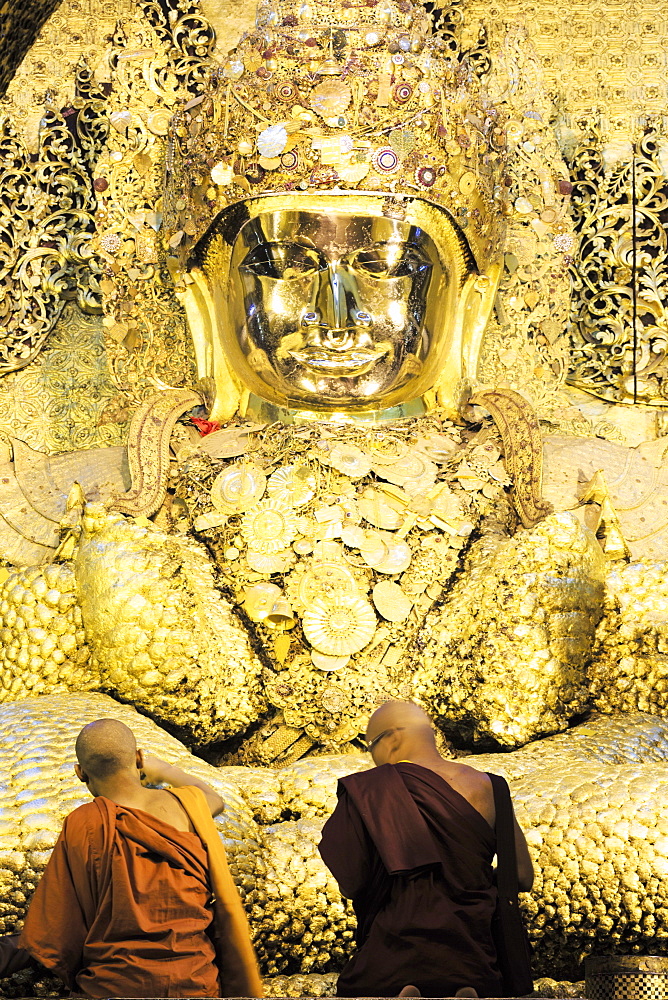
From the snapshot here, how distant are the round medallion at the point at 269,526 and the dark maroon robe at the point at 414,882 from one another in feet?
7.44

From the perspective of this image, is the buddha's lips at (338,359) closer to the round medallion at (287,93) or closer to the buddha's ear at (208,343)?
the buddha's ear at (208,343)

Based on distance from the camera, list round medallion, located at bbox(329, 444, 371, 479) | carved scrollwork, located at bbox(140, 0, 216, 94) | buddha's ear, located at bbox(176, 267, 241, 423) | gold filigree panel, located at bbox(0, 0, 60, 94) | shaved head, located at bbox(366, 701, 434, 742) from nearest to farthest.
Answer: shaved head, located at bbox(366, 701, 434, 742), gold filigree panel, located at bbox(0, 0, 60, 94), round medallion, located at bbox(329, 444, 371, 479), buddha's ear, located at bbox(176, 267, 241, 423), carved scrollwork, located at bbox(140, 0, 216, 94)

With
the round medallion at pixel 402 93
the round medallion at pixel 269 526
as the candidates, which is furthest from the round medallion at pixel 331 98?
the round medallion at pixel 269 526

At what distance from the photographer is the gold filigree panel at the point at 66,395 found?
736 cm

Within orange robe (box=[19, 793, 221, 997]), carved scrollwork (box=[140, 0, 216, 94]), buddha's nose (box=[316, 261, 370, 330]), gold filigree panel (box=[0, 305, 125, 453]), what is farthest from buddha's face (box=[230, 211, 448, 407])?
orange robe (box=[19, 793, 221, 997])

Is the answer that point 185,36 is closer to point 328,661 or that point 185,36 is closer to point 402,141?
point 402,141

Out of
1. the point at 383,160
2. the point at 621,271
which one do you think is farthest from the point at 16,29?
the point at 621,271

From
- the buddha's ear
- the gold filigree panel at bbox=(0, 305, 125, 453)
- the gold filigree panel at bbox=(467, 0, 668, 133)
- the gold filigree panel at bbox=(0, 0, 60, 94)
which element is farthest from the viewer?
the gold filigree panel at bbox=(467, 0, 668, 133)

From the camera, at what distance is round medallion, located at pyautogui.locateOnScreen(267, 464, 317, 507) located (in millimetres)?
6699

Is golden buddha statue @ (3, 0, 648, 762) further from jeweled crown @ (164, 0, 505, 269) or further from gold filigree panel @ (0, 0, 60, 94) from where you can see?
gold filigree panel @ (0, 0, 60, 94)

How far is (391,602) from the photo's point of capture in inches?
257

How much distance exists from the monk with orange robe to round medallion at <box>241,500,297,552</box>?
2.15 meters

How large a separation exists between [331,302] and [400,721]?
2.75m

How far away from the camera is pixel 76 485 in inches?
262
